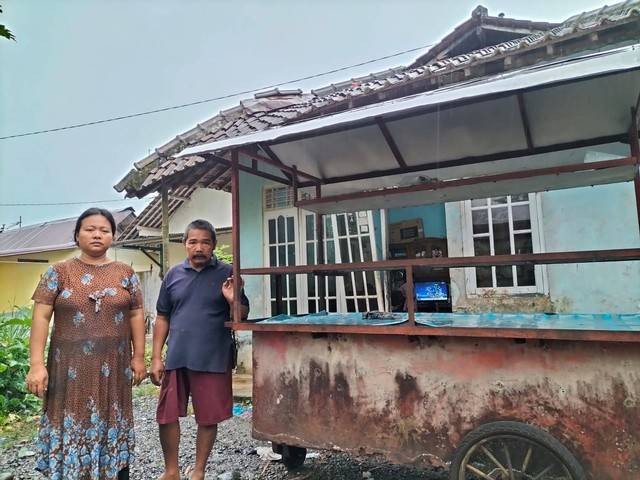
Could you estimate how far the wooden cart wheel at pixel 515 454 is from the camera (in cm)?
209

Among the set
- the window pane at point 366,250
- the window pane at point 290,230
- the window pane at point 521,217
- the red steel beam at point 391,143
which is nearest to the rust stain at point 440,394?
the red steel beam at point 391,143

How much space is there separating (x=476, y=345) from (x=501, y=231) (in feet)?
9.42

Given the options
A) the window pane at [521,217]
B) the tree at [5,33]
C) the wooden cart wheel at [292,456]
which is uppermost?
the tree at [5,33]

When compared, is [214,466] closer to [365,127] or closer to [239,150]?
[239,150]

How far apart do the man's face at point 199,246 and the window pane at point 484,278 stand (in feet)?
10.6

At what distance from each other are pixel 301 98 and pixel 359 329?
235 inches

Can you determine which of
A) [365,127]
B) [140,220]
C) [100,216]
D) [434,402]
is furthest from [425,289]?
[140,220]

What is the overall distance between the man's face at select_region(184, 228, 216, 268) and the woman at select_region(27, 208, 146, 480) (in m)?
0.49

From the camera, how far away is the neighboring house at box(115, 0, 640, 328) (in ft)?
13.9

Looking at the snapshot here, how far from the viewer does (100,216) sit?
8.29ft

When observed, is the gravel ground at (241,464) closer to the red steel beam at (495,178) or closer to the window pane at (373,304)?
the red steel beam at (495,178)

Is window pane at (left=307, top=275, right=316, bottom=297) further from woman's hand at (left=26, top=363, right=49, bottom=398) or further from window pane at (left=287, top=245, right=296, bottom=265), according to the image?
woman's hand at (left=26, top=363, right=49, bottom=398)

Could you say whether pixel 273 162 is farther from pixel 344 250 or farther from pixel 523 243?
pixel 523 243

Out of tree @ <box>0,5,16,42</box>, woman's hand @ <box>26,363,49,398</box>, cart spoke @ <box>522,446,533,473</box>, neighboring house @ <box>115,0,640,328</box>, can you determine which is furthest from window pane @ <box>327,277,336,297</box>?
tree @ <box>0,5,16,42</box>
